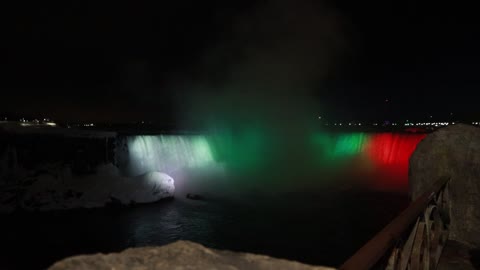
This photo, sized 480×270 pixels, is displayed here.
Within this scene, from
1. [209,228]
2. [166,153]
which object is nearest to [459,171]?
[209,228]

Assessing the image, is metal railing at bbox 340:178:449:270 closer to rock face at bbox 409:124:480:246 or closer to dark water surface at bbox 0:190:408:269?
rock face at bbox 409:124:480:246

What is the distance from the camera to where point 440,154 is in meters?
5.10

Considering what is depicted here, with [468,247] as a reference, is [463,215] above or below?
above

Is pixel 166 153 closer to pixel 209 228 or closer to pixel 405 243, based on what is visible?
pixel 209 228

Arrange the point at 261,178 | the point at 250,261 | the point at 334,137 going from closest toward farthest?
the point at 250,261 < the point at 261,178 < the point at 334,137

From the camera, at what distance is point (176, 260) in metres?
1.54

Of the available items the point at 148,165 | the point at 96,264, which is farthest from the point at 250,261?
the point at 148,165

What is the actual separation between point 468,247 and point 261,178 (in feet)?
68.0

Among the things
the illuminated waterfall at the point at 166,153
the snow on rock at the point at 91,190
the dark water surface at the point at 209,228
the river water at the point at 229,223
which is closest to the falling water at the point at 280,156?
the illuminated waterfall at the point at 166,153

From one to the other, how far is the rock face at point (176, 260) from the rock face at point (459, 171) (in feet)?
15.0

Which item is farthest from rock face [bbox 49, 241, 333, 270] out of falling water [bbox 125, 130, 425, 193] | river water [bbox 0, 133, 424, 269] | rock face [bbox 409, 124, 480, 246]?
falling water [bbox 125, 130, 425, 193]

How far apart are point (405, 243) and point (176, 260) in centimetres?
210

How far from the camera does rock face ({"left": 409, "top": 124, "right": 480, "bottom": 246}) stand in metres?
4.86

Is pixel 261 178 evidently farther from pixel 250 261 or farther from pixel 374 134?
pixel 250 261
